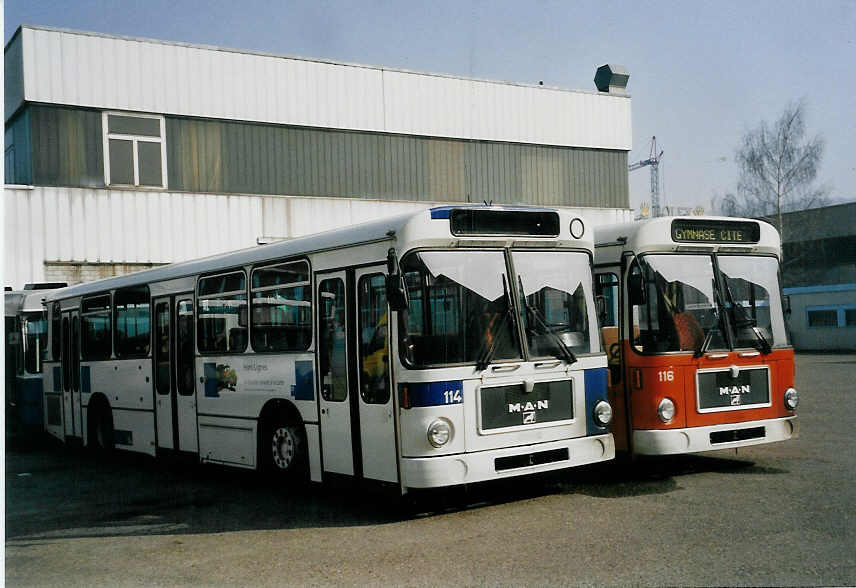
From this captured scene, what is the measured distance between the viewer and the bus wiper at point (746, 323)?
1053 cm

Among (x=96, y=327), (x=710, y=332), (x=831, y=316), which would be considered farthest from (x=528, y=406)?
(x=831, y=316)

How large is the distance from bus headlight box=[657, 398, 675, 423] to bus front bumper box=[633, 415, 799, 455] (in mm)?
128

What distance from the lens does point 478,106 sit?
2788 cm

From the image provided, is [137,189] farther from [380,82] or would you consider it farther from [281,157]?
[380,82]

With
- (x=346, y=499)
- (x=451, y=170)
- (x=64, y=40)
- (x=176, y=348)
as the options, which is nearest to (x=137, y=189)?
(x=64, y=40)

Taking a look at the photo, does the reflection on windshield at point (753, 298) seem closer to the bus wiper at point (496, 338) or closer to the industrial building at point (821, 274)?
the bus wiper at point (496, 338)

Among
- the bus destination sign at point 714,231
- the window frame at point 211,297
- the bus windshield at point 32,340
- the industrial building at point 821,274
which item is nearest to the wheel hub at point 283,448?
the window frame at point 211,297

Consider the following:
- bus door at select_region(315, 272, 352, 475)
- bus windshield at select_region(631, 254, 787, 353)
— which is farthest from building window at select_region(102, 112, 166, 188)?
bus windshield at select_region(631, 254, 787, 353)

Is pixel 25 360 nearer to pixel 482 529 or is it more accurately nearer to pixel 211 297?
pixel 211 297

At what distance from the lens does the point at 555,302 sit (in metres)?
9.33

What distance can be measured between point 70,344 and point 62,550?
27.2 feet

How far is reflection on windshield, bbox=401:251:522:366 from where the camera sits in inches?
337

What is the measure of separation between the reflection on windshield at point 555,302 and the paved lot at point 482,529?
1.57 metres

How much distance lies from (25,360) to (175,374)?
727 cm
